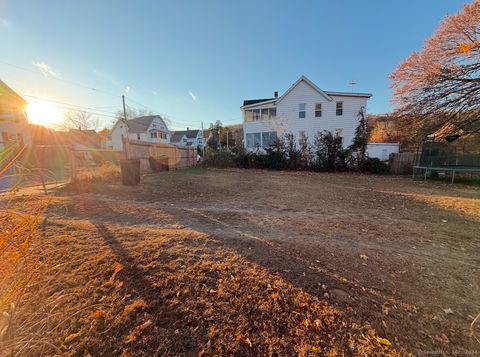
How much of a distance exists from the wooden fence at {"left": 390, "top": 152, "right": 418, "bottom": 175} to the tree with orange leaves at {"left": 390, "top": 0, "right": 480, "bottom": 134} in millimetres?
2481

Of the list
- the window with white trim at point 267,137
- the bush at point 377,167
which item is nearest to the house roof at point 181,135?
the window with white trim at point 267,137

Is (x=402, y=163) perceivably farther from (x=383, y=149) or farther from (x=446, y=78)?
(x=383, y=149)

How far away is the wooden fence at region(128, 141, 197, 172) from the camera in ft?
40.1

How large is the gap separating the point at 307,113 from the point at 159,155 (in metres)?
13.7

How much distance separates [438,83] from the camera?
9852 millimetres

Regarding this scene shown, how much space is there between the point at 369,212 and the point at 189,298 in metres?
4.73

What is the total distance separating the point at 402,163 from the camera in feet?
43.4

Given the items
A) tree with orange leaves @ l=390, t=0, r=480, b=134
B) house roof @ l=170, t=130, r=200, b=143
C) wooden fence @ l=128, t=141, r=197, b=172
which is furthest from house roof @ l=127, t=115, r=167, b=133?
tree with orange leaves @ l=390, t=0, r=480, b=134

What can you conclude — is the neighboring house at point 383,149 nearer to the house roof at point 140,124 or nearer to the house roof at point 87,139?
the house roof at point 140,124

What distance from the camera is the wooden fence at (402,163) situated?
1301 cm

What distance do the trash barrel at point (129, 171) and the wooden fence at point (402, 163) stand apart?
1600 centimetres

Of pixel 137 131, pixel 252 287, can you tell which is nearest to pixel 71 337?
pixel 252 287

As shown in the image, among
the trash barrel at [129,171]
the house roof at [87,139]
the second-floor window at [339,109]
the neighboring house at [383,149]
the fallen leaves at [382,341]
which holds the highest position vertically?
the second-floor window at [339,109]

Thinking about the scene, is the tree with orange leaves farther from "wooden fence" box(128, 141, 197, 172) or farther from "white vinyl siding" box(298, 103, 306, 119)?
"wooden fence" box(128, 141, 197, 172)
